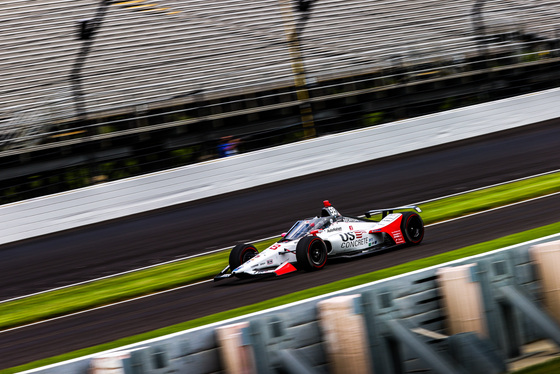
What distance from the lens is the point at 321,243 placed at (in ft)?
25.5

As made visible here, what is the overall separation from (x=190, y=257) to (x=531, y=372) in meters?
6.77

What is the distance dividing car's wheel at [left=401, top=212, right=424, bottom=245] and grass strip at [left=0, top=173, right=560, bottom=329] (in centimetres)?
157

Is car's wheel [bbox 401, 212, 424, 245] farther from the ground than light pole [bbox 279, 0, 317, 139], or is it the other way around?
light pole [bbox 279, 0, 317, 139]

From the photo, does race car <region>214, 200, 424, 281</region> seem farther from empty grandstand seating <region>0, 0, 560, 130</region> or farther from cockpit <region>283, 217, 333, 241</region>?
empty grandstand seating <region>0, 0, 560, 130</region>

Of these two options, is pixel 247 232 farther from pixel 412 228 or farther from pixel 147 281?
pixel 412 228

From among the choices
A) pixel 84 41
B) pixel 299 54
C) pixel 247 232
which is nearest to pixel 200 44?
pixel 299 54

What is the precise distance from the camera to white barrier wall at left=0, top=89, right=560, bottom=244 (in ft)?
41.8

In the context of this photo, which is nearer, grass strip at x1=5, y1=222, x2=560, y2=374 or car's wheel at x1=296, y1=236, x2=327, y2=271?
grass strip at x1=5, y1=222, x2=560, y2=374

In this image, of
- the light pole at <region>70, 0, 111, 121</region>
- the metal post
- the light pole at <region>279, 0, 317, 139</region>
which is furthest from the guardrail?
the metal post

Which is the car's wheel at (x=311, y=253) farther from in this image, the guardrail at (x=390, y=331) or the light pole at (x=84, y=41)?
the light pole at (x=84, y=41)

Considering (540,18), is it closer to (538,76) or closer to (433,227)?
(538,76)

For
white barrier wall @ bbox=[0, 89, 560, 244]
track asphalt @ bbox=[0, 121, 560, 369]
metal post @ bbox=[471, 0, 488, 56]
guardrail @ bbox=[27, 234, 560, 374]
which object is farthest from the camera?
metal post @ bbox=[471, 0, 488, 56]

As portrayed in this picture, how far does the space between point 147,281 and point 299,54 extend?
959 cm

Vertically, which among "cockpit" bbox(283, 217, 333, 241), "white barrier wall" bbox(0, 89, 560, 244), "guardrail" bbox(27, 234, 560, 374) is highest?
"white barrier wall" bbox(0, 89, 560, 244)
